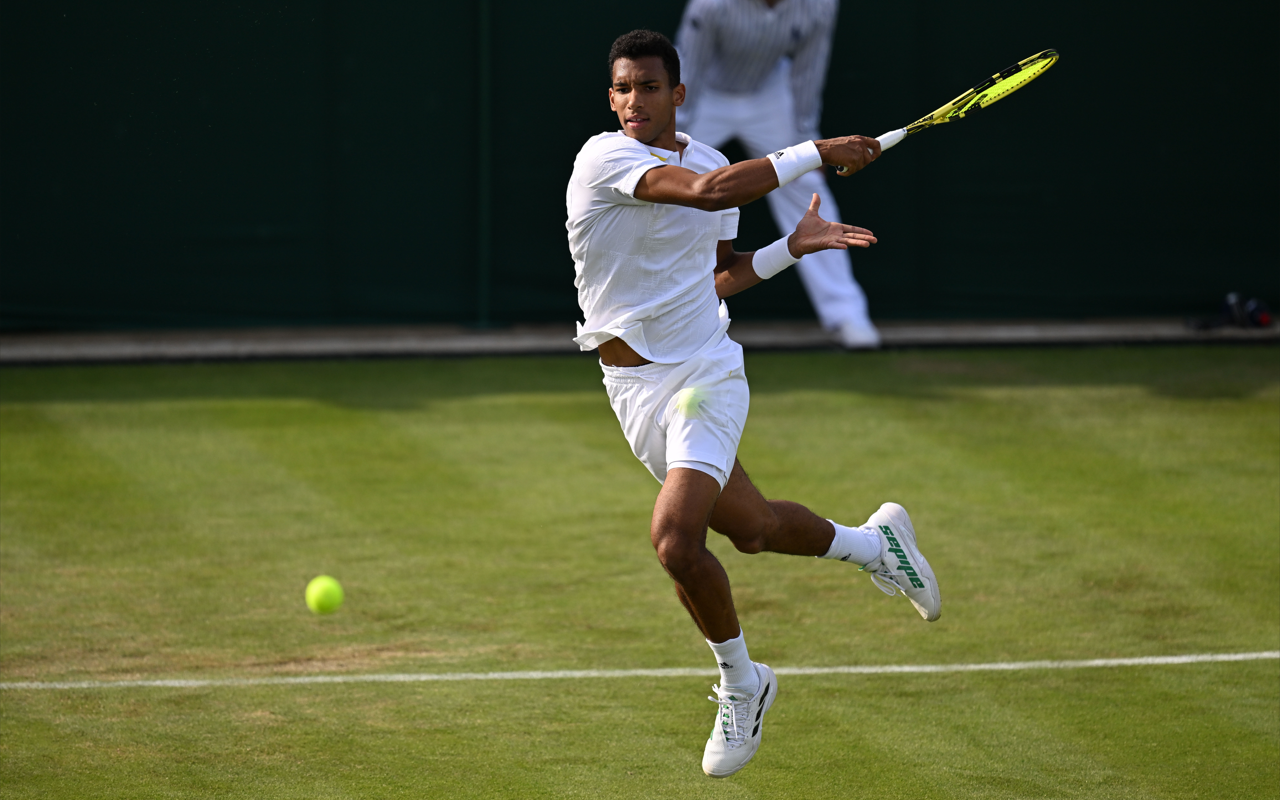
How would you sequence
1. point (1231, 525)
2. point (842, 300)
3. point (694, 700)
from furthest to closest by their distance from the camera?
point (842, 300) → point (1231, 525) → point (694, 700)

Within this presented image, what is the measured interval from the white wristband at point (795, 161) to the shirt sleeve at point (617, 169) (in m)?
0.39

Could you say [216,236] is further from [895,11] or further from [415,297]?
[895,11]

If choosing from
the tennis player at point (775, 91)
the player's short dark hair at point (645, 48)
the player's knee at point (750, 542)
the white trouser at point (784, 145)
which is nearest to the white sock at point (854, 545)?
the player's knee at point (750, 542)

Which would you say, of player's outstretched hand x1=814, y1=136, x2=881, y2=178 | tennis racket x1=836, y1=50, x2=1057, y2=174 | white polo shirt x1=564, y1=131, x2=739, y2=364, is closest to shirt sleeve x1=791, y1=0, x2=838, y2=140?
tennis racket x1=836, y1=50, x2=1057, y2=174

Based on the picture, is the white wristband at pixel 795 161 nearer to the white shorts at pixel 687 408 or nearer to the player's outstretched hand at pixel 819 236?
the player's outstretched hand at pixel 819 236

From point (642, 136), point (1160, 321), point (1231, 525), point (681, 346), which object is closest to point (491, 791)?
point (681, 346)

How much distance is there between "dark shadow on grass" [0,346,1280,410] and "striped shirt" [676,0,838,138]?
77.3 inches

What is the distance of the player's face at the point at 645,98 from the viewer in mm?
5477

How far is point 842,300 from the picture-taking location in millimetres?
12586

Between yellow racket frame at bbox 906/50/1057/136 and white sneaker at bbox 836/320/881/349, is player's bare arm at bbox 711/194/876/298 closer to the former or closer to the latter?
yellow racket frame at bbox 906/50/1057/136

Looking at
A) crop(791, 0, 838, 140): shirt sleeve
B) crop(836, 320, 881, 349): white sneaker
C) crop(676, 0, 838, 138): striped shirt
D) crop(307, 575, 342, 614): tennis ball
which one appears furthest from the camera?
crop(836, 320, 881, 349): white sneaker

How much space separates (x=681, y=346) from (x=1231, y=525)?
3.92 metres

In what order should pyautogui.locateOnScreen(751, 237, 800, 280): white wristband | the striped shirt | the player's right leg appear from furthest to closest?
the striped shirt
pyautogui.locateOnScreen(751, 237, 800, 280): white wristband
the player's right leg

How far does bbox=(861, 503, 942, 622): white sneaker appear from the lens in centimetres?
625
